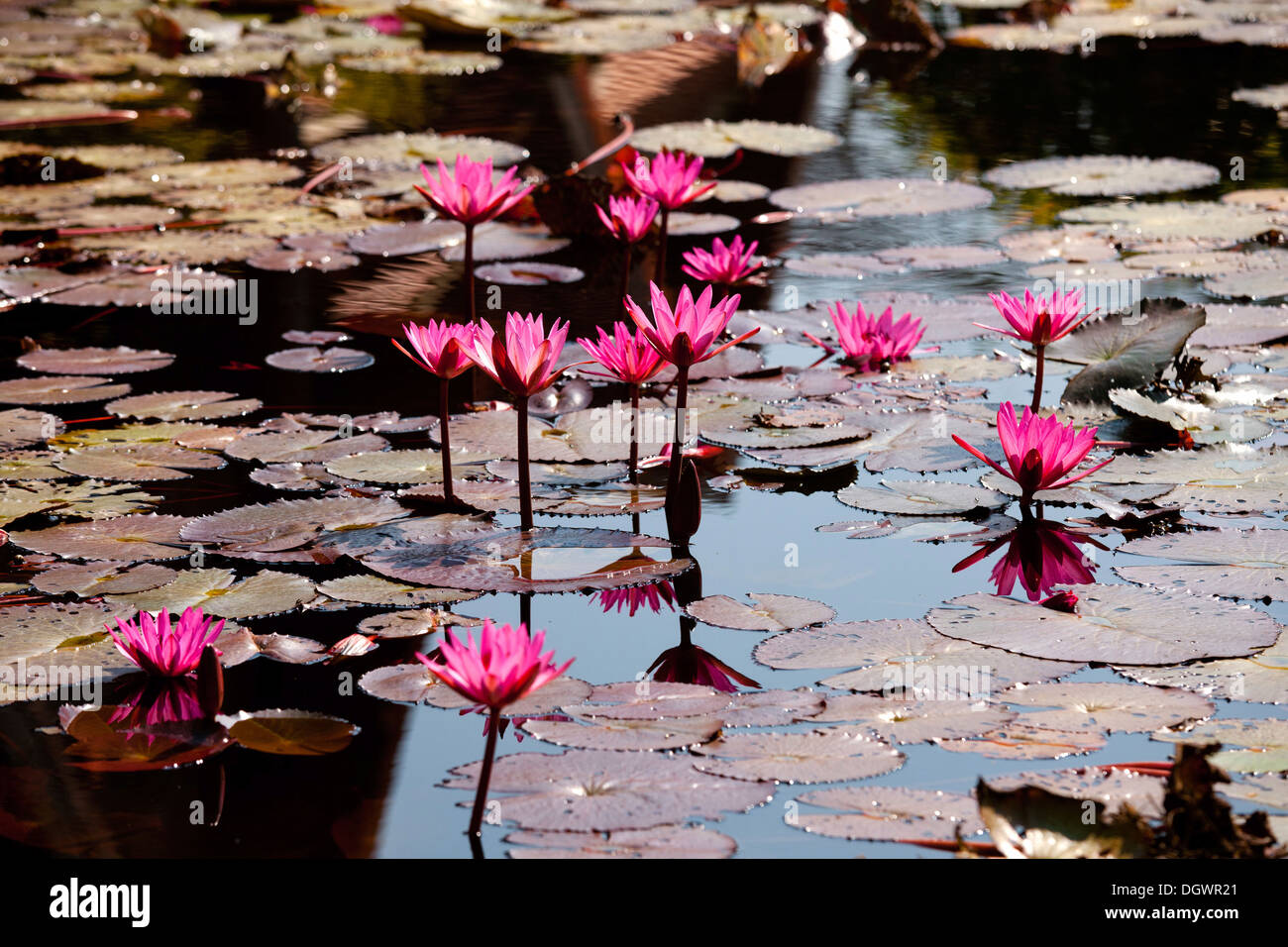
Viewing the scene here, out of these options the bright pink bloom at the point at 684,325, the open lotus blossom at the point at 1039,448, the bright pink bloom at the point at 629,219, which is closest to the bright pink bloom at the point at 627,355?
the bright pink bloom at the point at 684,325

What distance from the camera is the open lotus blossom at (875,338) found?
2699 millimetres

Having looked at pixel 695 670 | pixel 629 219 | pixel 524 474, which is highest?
pixel 629 219

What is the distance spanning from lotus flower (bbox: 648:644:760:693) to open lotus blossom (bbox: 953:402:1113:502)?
529mm

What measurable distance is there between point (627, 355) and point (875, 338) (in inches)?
33.7

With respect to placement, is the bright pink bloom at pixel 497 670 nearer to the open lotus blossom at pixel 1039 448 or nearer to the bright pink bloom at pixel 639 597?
the bright pink bloom at pixel 639 597

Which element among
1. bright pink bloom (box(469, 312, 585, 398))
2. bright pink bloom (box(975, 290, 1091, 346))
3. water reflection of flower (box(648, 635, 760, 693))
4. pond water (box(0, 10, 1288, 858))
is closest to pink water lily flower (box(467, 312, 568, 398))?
bright pink bloom (box(469, 312, 585, 398))

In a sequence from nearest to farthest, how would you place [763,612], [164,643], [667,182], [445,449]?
1. [164,643]
2. [763,612]
3. [445,449]
4. [667,182]

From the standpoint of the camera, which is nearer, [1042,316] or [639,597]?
[639,597]

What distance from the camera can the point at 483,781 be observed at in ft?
4.18

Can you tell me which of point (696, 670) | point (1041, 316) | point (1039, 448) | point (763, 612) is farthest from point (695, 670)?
point (1041, 316)

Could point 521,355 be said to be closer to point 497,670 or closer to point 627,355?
point 627,355

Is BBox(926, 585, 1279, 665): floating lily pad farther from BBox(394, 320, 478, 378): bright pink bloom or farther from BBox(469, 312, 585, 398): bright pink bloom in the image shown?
BBox(394, 320, 478, 378): bright pink bloom
